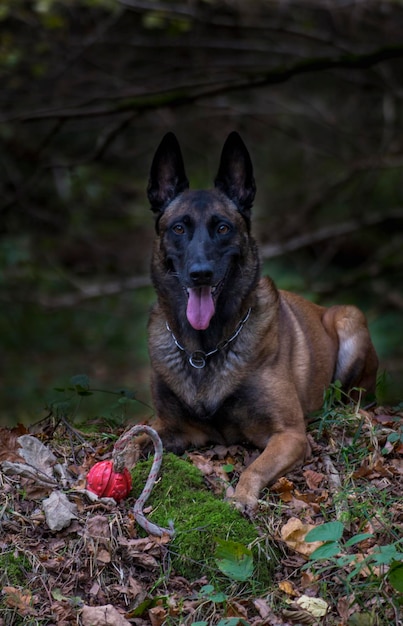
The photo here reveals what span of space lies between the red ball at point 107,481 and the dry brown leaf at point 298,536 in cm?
83

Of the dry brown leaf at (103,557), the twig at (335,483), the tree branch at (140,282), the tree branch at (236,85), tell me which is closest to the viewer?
the dry brown leaf at (103,557)

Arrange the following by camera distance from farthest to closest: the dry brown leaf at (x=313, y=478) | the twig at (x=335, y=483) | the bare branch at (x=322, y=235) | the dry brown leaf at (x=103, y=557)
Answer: the bare branch at (x=322, y=235), the dry brown leaf at (x=313, y=478), the twig at (x=335, y=483), the dry brown leaf at (x=103, y=557)

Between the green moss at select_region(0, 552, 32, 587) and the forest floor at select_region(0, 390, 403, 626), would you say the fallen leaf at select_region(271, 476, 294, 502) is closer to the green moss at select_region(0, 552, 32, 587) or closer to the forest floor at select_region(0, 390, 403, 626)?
the forest floor at select_region(0, 390, 403, 626)

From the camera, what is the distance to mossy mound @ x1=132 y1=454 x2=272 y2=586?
3959 mm

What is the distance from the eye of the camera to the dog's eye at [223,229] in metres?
4.99

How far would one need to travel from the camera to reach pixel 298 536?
4.07 metres

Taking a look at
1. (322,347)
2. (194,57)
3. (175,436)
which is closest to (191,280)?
(175,436)

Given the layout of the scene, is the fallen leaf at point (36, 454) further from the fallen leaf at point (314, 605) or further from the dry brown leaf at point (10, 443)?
the fallen leaf at point (314, 605)

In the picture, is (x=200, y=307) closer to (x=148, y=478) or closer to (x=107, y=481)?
(x=148, y=478)

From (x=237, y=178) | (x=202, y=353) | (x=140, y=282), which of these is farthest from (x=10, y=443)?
(x=140, y=282)

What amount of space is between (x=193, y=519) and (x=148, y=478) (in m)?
0.36

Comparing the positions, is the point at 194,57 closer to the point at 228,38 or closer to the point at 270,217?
the point at 228,38

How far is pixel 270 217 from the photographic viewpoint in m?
13.9

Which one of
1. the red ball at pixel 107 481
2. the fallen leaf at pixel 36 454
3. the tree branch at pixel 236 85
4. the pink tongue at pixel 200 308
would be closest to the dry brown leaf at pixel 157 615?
the red ball at pixel 107 481
